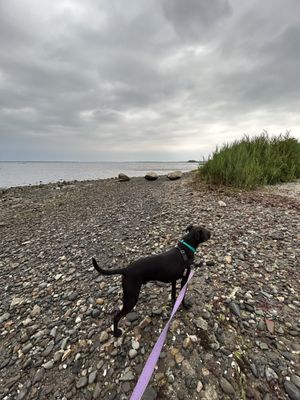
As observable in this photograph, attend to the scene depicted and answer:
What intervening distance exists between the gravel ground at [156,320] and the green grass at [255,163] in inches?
170

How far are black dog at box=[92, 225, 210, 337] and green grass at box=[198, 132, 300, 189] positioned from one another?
25.8 ft

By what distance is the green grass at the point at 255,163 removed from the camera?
10.0 m

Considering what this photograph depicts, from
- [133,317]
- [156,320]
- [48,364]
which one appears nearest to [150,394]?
[156,320]

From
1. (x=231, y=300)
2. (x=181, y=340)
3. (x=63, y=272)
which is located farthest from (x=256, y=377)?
(x=63, y=272)

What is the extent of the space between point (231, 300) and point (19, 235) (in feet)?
21.0

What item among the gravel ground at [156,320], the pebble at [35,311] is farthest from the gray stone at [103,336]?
the pebble at [35,311]

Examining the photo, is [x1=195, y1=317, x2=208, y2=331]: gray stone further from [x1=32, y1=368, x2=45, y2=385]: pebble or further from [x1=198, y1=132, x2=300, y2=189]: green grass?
[x1=198, y1=132, x2=300, y2=189]: green grass

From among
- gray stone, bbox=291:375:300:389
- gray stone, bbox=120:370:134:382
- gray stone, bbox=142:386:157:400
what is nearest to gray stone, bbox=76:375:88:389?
gray stone, bbox=120:370:134:382

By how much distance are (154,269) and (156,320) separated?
2.93 feet

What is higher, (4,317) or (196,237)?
(196,237)

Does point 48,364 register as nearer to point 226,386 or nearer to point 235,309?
point 226,386

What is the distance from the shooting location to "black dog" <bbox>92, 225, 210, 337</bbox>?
2441mm

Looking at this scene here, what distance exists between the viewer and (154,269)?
8.34ft

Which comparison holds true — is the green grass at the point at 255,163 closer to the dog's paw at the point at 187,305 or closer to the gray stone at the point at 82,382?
the dog's paw at the point at 187,305
